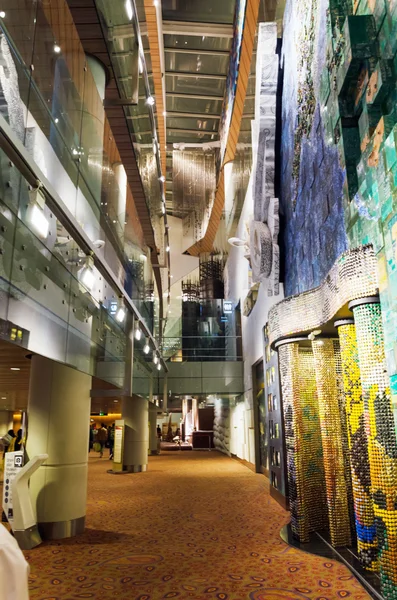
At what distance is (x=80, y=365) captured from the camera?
17.9 ft

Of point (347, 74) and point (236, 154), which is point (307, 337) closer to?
point (347, 74)

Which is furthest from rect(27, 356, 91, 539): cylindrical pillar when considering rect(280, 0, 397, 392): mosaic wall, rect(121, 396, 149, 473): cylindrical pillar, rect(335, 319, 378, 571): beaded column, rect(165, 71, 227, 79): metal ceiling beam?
rect(165, 71, 227, 79): metal ceiling beam

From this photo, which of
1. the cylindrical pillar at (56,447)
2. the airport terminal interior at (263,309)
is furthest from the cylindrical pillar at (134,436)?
the cylindrical pillar at (56,447)

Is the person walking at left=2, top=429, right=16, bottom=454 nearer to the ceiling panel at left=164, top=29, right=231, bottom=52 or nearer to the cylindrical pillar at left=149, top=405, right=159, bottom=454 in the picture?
the cylindrical pillar at left=149, top=405, right=159, bottom=454

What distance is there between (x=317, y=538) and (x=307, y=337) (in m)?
2.44

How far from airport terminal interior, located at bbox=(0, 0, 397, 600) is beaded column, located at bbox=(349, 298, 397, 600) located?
0.01 m

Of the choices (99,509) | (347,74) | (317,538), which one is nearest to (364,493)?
(317,538)

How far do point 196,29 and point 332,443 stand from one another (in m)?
14.7

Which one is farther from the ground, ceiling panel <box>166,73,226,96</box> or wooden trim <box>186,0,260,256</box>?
ceiling panel <box>166,73,226,96</box>

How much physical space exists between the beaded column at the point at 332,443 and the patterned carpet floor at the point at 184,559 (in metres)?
0.50

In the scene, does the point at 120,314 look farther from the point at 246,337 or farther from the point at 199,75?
the point at 199,75

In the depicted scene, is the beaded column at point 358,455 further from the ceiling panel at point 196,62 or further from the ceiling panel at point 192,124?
the ceiling panel at point 192,124

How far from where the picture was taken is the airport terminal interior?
364 cm

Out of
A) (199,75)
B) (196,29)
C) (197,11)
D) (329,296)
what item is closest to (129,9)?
(329,296)
